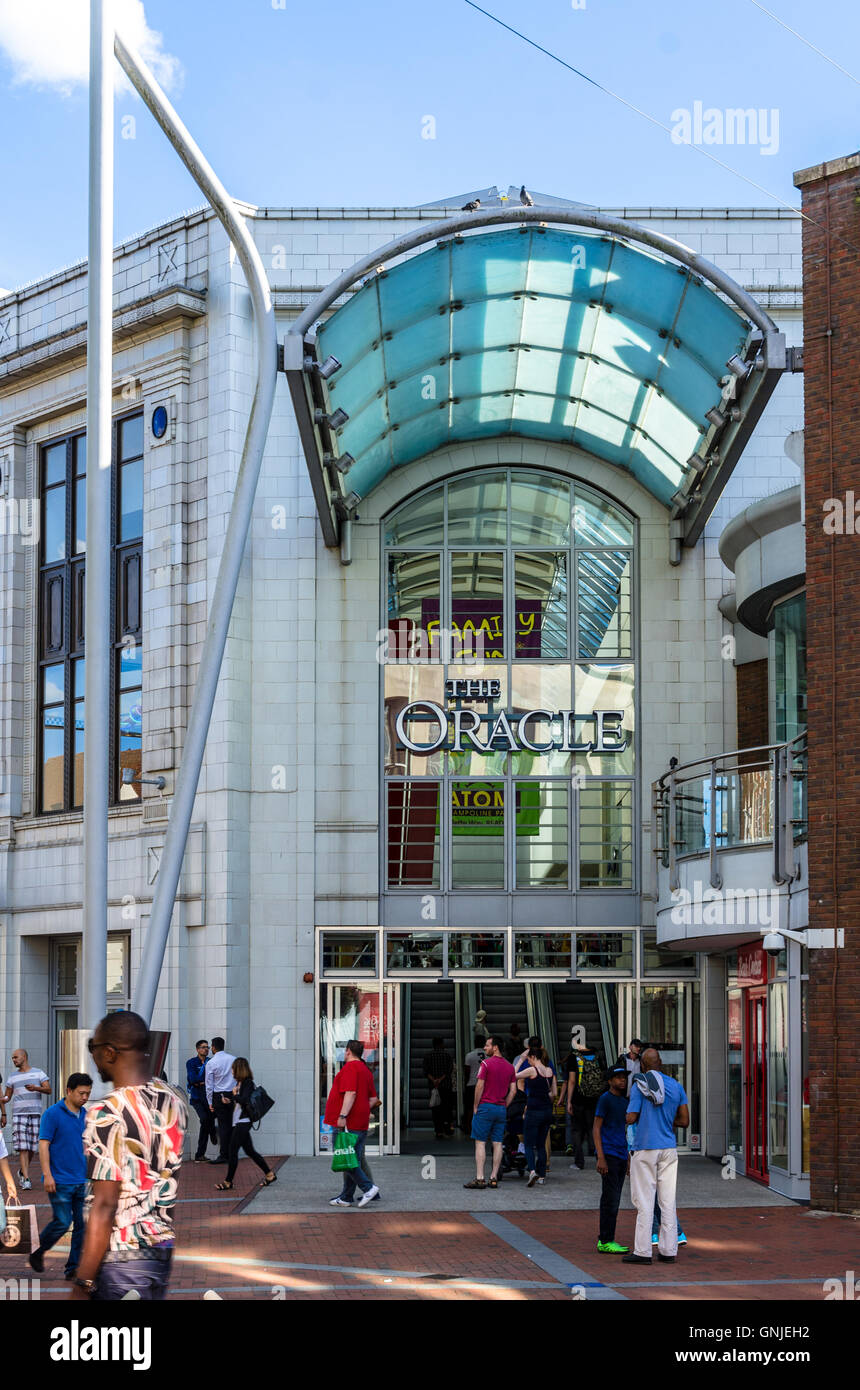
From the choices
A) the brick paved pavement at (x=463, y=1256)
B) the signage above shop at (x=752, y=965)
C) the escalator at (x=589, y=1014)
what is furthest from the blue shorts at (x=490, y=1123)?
the escalator at (x=589, y=1014)

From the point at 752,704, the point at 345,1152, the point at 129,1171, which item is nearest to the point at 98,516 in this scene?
the point at 129,1171

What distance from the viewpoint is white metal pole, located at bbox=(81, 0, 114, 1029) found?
1173cm

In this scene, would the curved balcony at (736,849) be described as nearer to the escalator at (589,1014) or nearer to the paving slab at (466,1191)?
the paving slab at (466,1191)

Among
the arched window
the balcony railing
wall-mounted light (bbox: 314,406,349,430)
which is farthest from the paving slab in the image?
wall-mounted light (bbox: 314,406,349,430)

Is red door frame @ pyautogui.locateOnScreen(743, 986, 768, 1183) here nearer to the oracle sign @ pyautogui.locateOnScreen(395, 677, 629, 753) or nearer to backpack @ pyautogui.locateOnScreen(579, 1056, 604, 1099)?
backpack @ pyautogui.locateOnScreen(579, 1056, 604, 1099)

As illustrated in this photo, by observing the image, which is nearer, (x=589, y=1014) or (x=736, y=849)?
(x=736, y=849)

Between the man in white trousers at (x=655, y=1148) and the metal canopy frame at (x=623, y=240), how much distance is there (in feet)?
30.3

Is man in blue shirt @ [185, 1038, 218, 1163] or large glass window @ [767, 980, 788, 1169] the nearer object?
large glass window @ [767, 980, 788, 1169]

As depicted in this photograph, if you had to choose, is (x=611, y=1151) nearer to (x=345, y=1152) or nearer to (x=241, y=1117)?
(x=345, y=1152)

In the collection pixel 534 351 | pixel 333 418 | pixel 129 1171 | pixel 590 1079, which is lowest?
pixel 590 1079

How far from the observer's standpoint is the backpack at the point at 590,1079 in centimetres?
1997

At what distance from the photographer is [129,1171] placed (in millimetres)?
5895

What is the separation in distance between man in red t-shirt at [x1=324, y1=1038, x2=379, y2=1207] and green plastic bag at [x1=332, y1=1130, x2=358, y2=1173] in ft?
0.20

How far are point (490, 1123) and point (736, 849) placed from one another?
4.13 metres
